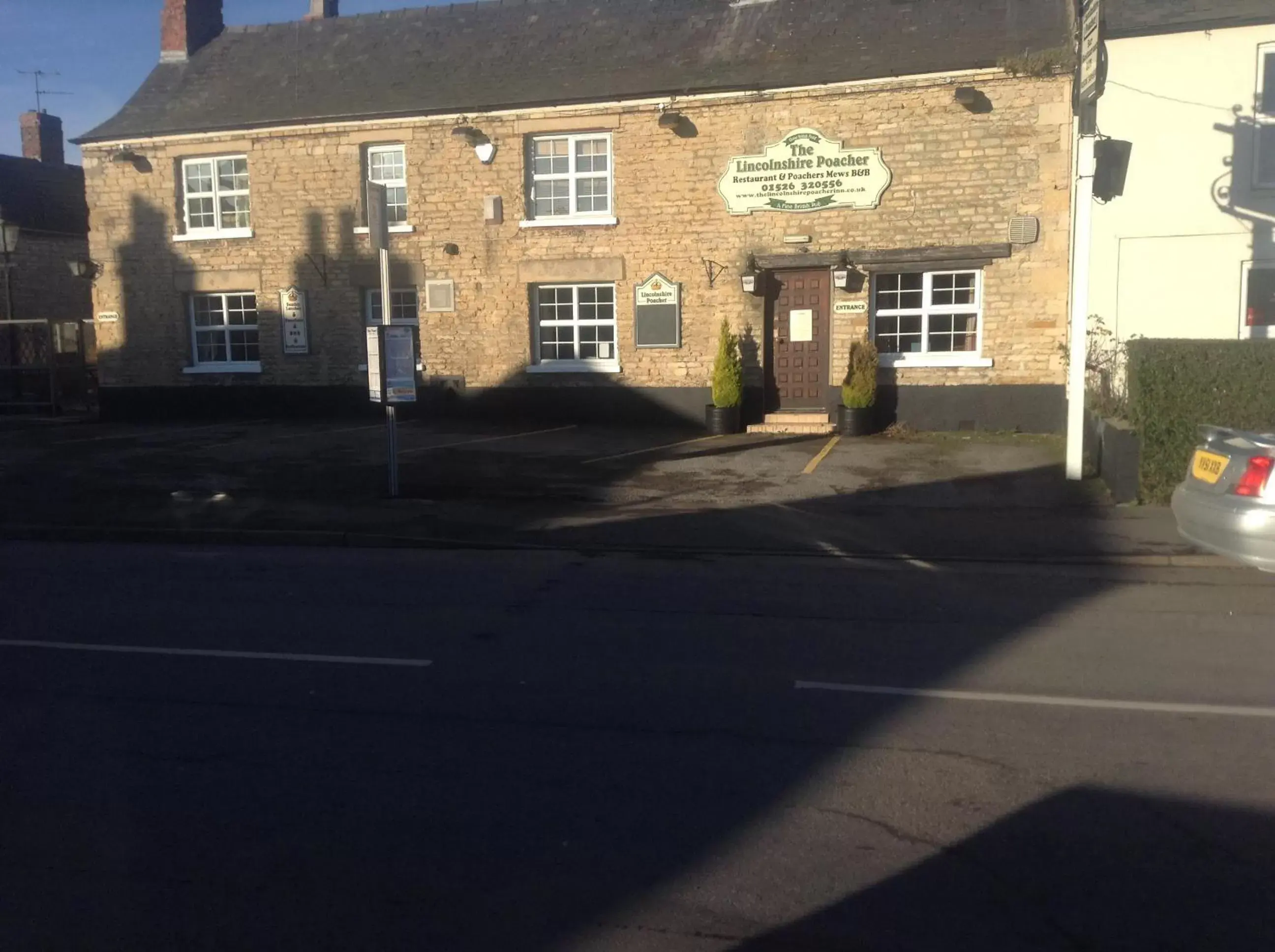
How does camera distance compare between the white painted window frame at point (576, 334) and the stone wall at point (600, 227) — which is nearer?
the stone wall at point (600, 227)

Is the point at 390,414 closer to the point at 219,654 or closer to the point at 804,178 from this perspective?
the point at 219,654

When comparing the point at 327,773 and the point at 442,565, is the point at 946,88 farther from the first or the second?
the point at 327,773

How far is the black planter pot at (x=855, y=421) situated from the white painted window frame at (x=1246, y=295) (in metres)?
5.39

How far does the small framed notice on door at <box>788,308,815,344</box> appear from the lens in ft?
64.1

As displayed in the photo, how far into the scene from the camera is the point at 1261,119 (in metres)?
16.6

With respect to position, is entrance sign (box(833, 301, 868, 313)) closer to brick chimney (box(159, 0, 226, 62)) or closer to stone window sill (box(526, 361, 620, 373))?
stone window sill (box(526, 361, 620, 373))

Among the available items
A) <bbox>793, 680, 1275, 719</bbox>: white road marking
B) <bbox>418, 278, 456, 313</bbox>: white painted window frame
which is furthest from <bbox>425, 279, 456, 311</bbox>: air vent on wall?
<bbox>793, 680, 1275, 719</bbox>: white road marking

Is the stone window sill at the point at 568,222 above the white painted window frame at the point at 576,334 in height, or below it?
above

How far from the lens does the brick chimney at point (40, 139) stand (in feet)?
115

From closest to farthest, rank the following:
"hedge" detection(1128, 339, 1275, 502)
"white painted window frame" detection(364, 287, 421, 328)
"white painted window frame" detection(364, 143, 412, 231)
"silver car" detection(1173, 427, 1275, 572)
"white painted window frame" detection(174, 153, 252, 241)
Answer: "silver car" detection(1173, 427, 1275, 572) → "hedge" detection(1128, 339, 1275, 502) → "white painted window frame" detection(364, 143, 412, 231) → "white painted window frame" detection(364, 287, 421, 328) → "white painted window frame" detection(174, 153, 252, 241)

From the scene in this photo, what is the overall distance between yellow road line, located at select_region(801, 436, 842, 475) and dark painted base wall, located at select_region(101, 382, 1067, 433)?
4.83 feet

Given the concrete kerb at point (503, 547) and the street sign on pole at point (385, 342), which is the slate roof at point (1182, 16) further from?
the street sign on pole at point (385, 342)

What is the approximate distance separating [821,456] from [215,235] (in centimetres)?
1330

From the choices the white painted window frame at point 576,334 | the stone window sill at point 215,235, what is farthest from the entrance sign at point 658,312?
the stone window sill at point 215,235
